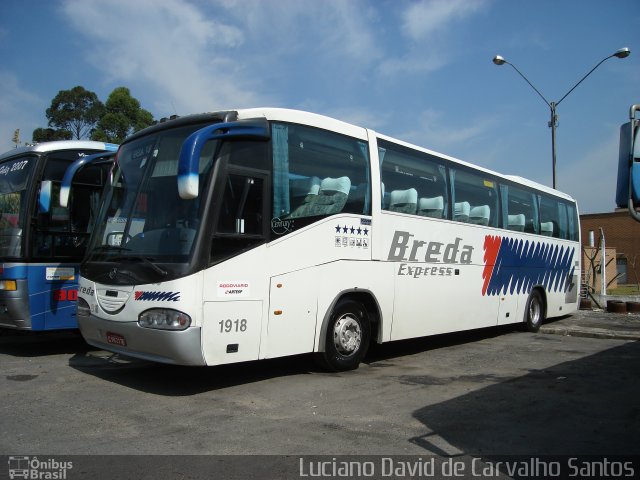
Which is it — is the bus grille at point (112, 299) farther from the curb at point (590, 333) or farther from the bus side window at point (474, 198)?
the curb at point (590, 333)

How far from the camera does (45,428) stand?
201 inches

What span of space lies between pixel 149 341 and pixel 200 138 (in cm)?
230

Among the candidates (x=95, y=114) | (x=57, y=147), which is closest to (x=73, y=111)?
(x=95, y=114)

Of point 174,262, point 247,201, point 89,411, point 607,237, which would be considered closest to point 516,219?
point 247,201

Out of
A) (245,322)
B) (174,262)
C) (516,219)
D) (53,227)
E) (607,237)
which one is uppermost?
(607,237)

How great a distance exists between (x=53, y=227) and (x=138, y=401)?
3.95 m

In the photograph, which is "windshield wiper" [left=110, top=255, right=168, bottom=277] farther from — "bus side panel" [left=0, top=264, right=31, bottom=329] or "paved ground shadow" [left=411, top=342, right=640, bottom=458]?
"paved ground shadow" [left=411, top=342, right=640, bottom=458]

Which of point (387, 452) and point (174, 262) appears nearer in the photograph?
point (387, 452)

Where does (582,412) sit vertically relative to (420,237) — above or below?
below

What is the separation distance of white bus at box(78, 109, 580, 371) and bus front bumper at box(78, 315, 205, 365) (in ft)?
0.05

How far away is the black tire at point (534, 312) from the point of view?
1291cm

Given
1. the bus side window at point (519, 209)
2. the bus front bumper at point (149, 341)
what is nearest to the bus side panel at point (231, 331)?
the bus front bumper at point (149, 341)

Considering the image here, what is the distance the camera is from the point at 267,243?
6578 millimetres

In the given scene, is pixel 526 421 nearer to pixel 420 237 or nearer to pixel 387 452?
pixel 387 452
